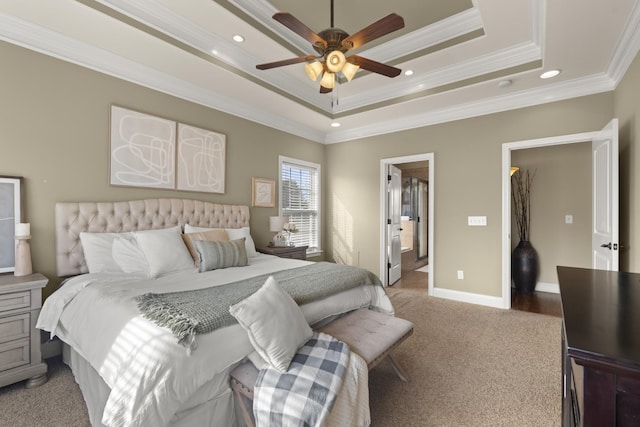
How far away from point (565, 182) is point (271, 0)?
196 inches

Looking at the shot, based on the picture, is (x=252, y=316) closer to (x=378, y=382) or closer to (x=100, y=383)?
(x=100, y=383)

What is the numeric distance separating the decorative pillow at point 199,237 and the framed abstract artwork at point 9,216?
1.24 meters

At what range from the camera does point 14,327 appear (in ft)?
6.56

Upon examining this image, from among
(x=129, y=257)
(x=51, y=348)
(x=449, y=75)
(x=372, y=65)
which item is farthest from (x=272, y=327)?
(x=449, y=75)

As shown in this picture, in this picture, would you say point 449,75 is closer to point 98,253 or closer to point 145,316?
point 145,316

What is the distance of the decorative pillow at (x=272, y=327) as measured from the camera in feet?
4.69

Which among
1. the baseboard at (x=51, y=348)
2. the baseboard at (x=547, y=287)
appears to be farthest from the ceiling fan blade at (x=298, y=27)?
the baseboard at (x=547, y=287)

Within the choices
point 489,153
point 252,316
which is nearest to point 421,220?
point 489,153

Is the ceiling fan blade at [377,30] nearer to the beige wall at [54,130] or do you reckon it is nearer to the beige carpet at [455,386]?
the beige wall at [54,130]

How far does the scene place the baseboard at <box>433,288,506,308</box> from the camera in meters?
3.84

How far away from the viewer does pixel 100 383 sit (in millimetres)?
1593

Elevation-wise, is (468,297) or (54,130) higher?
(54,130)

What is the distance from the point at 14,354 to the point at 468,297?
471cm

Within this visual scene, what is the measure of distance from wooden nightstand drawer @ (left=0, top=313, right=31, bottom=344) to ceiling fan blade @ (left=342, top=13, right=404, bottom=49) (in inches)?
121
